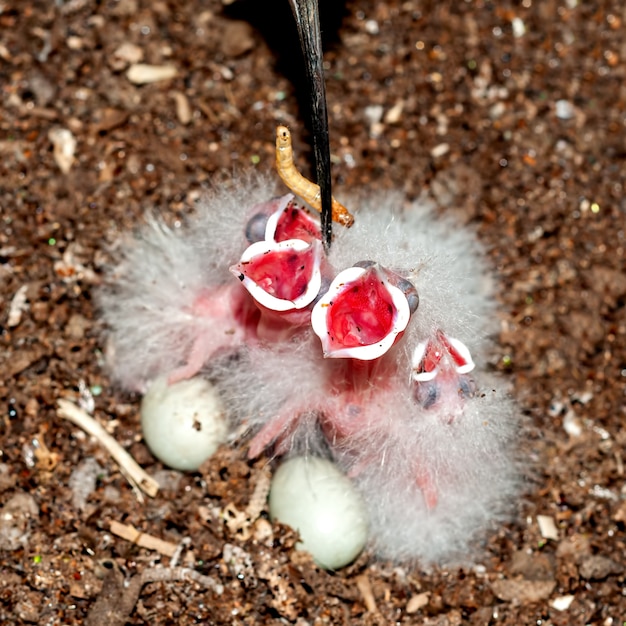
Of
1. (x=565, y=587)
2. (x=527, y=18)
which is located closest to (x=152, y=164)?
(x=527, y=18)

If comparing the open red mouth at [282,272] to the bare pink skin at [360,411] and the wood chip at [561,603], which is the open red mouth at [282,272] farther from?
the wood chip at [561,603]

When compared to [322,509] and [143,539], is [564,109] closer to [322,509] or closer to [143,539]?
[322,509]

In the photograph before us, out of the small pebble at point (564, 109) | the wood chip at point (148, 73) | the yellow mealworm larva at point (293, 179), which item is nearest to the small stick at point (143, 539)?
the yellow mealworm larva at point (293, 179)

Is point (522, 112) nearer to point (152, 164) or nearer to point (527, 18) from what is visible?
point (527, 18)

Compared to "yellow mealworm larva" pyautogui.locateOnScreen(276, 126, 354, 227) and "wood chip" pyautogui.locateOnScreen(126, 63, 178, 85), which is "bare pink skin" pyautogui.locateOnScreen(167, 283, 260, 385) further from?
"wood chip" pyautogui.locateOnScreen(126, 63, 178, 85)

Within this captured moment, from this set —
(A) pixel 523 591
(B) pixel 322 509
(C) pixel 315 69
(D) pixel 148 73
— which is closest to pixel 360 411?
(B) pixel 322 509
